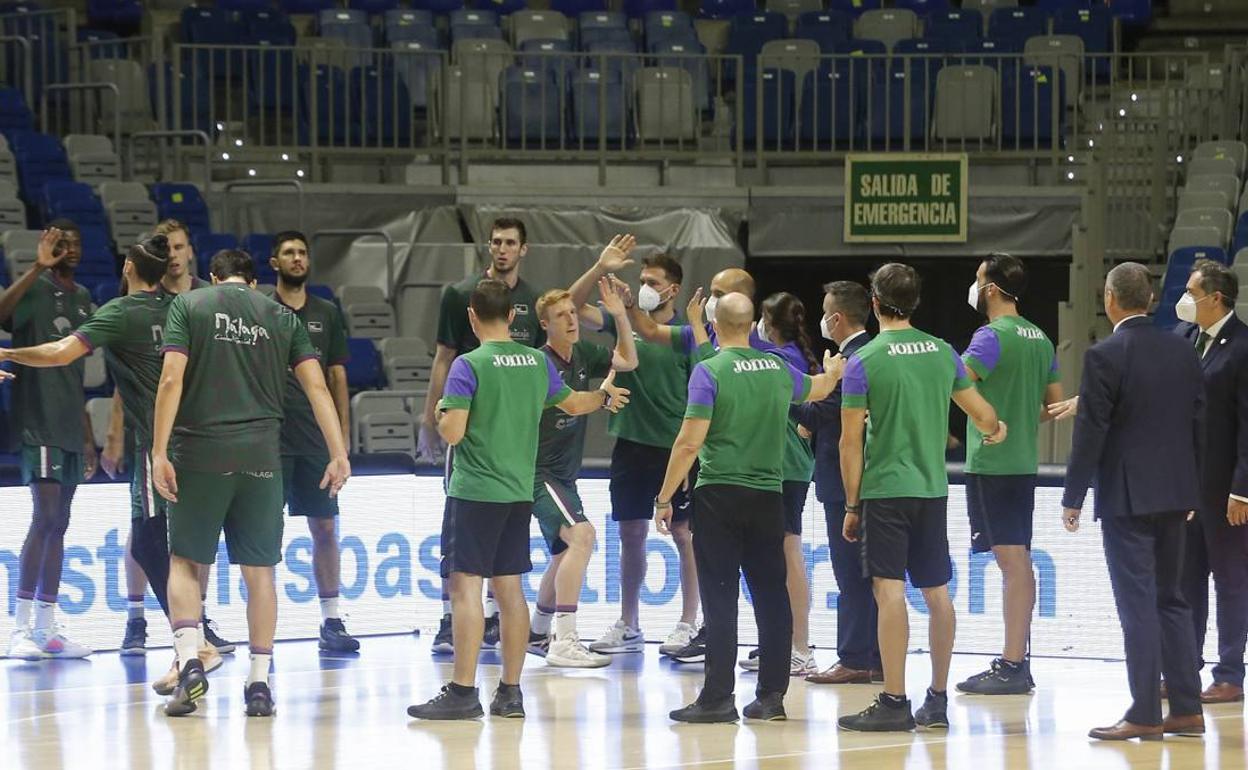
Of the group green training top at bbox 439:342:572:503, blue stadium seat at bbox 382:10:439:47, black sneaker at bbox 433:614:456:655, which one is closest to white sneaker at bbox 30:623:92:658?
black sneaker at bbox 433:614:456:655

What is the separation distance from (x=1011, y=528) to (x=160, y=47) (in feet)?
33.7

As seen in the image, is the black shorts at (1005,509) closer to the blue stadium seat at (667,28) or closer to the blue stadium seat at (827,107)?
the blue stadium seat at (827,107)

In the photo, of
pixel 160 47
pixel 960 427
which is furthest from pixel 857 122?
pixel 160 47

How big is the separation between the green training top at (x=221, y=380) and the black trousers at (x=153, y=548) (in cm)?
116

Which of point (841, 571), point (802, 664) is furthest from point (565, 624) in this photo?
point (841, 571)

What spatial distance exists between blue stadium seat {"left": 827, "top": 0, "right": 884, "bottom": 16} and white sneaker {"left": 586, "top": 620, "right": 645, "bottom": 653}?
1102 centimetres

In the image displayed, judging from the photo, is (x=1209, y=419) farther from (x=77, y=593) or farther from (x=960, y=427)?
(x=960, y=427)

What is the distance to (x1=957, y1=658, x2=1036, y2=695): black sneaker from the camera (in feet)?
29.4

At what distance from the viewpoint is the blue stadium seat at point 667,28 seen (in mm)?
19281

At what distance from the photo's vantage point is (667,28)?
19578 mm

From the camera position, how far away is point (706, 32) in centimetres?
2016

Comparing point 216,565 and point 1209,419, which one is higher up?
point 1209,419

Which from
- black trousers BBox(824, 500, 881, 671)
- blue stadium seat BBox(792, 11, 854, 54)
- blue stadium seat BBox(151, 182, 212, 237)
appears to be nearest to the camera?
black trousers BBox(824, 500, 881, 671)

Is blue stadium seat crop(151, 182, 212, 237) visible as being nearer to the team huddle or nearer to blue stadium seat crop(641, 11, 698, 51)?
blue stadium seat crop(641, 11, 698, 51)
